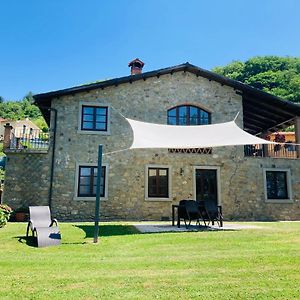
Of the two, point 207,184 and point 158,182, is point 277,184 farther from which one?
point 158,182

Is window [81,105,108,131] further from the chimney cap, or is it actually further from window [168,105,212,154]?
the chimney cap

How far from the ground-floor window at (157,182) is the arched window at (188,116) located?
2074mm

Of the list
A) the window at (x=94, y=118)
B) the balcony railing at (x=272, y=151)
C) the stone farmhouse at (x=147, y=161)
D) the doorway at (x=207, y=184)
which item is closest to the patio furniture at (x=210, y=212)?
the stone farmhouse at (x=147, y=161)

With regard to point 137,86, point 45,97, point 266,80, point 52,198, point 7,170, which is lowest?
point 52,198

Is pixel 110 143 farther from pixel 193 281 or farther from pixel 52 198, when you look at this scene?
pixel 193 281

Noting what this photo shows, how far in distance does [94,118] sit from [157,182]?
143 inches

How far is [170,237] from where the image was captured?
6.57m

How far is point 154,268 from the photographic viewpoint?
4.03m

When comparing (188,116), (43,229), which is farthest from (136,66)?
(43,229)

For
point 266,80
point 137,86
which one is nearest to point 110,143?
point 137,86

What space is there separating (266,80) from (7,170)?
36.4 m

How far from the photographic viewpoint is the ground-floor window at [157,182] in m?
11.8

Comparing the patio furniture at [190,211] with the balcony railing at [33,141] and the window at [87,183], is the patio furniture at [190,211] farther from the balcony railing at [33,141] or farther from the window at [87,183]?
the balcony railing at [33,141]

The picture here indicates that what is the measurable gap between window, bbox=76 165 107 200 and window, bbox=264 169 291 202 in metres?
6.77
